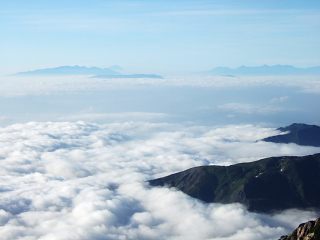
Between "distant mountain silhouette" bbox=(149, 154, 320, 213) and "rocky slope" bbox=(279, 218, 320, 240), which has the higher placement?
"rocky slope" bbox=(279, 218, 320, 240)

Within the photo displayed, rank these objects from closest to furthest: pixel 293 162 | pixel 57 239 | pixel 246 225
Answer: pixel 57 239, pixel 246 225, pixel 293 162

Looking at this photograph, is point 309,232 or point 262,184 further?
point 262,184

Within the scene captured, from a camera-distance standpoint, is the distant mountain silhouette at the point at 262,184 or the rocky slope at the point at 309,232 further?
the distant mountain silhouette at the point at 262,184

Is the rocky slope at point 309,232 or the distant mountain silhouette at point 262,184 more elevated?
the rocky slope at point 309,232

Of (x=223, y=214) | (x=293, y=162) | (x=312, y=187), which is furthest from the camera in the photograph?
(x=293, y=162)

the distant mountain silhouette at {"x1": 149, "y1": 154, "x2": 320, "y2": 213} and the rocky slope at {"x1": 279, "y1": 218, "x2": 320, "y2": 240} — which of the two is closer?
the rocky slope at {"x1": 279, "y1": 218, "x2": 320, "y2": 240}

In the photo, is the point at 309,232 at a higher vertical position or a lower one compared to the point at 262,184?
higher

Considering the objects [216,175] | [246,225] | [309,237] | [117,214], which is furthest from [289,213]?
[117,214]

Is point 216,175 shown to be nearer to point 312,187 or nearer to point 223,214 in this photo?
point 223,214
